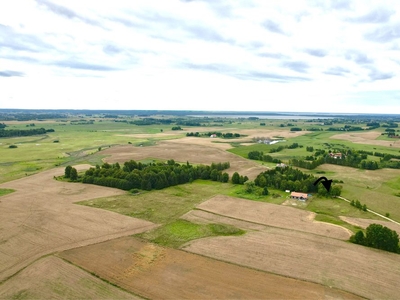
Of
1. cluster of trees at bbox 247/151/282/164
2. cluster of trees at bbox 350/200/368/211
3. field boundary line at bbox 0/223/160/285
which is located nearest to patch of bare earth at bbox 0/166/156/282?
field boundary line at bbox 0/223/160/285

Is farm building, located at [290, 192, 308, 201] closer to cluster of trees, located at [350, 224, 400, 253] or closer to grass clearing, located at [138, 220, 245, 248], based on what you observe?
cluster of trees, located at [350, 224, 400, 253]

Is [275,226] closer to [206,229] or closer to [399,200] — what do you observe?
[206,229]

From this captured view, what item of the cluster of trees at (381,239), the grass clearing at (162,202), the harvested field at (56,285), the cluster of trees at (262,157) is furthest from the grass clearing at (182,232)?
the cluster of trees at (262,157)

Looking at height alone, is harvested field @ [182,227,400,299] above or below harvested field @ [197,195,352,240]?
below

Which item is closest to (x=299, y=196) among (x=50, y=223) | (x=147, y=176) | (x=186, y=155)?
(x=147, y=176)

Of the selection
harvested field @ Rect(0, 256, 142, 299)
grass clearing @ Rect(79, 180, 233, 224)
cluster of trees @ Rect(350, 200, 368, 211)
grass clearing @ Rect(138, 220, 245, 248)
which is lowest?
harvested field @ Rect(0, 256, 142, 299)

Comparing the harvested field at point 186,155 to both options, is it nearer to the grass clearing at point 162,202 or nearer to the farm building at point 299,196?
the grass clearing at point 162,202
